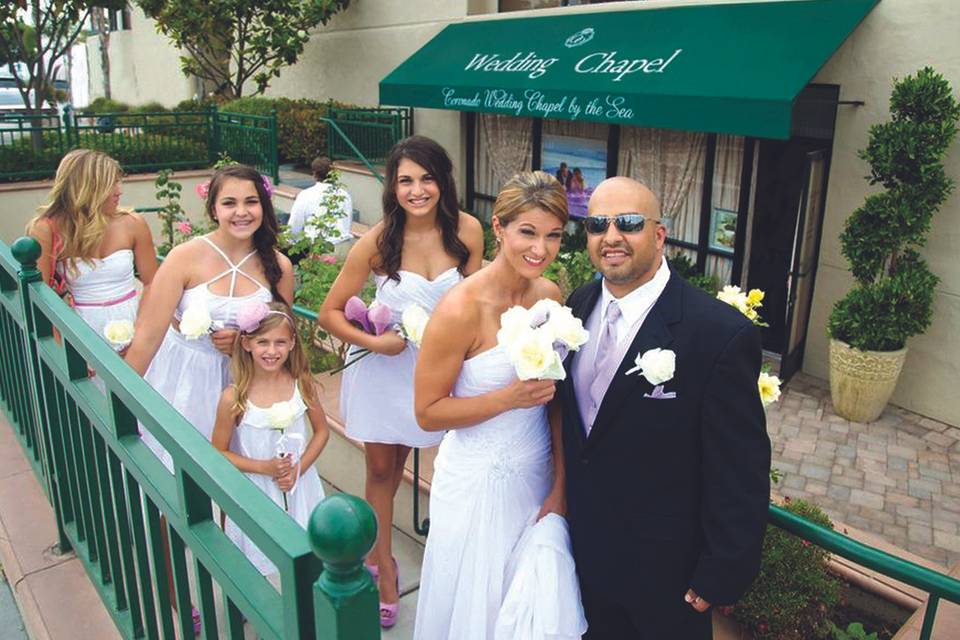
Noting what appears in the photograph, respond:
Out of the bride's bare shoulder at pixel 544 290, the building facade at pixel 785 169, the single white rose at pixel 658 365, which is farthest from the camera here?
the building facade at pixel 785 169

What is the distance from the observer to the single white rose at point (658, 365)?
2.04 m

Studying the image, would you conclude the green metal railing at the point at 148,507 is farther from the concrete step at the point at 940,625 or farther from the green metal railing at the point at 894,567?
the concrete step at the point at 940,625

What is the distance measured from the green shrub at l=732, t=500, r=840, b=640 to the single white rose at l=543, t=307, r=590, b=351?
186cm

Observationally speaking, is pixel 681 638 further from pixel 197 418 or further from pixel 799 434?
pixel 799 434

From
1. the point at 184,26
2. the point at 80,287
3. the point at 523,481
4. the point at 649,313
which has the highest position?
the point at 184,26

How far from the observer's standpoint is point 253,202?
3.43 m

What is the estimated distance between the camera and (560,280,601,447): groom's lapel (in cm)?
236

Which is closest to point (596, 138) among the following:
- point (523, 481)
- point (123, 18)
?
point (523, 481)

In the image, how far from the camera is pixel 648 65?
8.95 metres

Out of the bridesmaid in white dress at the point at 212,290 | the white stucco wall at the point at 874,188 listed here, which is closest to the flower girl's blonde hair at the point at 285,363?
the bridesmaid in white dress at the point at 212,290

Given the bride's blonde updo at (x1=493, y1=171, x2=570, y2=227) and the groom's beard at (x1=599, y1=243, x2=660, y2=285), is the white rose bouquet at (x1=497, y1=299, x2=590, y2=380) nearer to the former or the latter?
the groom's beard at (x1=599, y1=243, x2=660, y2=285)

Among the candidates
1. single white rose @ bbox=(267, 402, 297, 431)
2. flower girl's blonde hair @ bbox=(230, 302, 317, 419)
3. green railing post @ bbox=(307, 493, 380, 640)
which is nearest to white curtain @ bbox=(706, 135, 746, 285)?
flower girl's blonde hair @ bbox=(230, 302, 317, 419)

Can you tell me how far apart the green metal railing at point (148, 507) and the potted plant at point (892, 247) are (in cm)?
601

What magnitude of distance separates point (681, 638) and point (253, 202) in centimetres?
243
